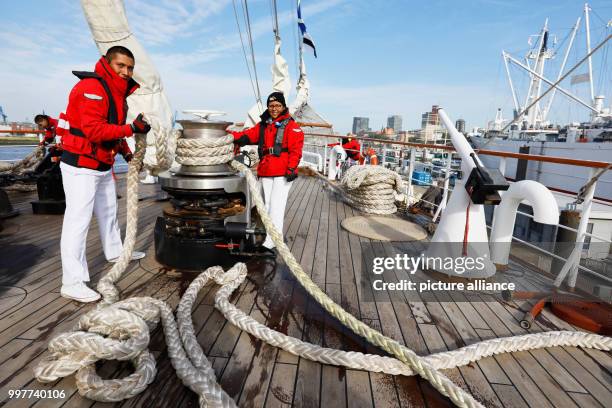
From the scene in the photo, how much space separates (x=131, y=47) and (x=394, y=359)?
10.9ft

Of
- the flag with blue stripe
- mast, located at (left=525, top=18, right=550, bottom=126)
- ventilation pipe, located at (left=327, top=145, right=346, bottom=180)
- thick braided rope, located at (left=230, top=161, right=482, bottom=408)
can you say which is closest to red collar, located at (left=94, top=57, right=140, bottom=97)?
thick braided rope, located at (left=230, top=161, right=482, bottom=408)

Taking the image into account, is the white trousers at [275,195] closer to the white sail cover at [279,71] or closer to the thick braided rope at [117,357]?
the thick braided rope at [117,357]

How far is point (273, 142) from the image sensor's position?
9.89 feet

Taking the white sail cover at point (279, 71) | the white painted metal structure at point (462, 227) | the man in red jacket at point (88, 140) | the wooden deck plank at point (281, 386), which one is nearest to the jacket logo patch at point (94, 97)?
the man in red jacket at point (88, 140)

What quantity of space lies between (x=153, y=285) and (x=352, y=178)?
124 inches

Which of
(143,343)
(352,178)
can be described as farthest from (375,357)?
(352,178)

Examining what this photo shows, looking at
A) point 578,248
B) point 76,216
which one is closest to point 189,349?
point 76,216

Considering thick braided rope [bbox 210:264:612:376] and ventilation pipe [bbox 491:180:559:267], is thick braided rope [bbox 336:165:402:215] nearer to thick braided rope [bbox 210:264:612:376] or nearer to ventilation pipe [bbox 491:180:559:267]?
ventilation pipe [bbox 491:180:559:267]

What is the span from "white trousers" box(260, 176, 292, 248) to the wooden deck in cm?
40

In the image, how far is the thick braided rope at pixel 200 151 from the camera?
2.39m

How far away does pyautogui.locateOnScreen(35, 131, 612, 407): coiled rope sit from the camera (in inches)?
53.4

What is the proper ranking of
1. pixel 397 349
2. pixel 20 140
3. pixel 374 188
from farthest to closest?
pixel 20 140, pixel 374 188, pixel 397 349

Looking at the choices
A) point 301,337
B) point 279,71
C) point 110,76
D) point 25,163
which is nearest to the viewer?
point 301,337

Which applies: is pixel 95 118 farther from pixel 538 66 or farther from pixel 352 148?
pixel 538 66
